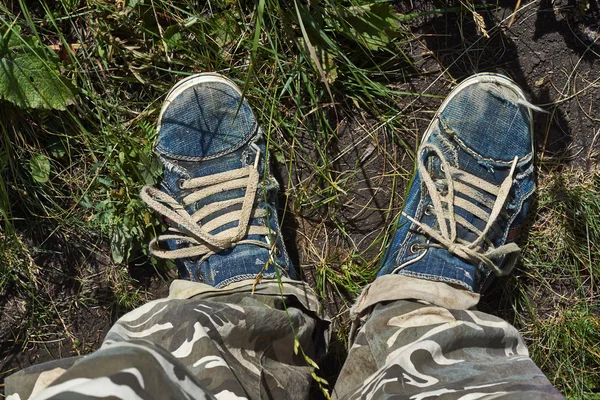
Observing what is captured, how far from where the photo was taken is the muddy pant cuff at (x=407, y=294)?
1449 mm

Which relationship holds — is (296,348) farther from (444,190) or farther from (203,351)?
(444,190)

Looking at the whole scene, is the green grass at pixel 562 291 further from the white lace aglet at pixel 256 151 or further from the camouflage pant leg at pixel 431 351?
the white lace aglet at pixel 256 151

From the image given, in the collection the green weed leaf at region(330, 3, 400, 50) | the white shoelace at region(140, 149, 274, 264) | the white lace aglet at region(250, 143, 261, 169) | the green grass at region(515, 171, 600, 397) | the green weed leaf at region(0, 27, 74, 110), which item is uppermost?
the green weed leaf at region(330, 3, 400, 50)

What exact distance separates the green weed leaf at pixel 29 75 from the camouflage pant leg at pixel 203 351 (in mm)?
598

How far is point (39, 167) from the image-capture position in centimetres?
166

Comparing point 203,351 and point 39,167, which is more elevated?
point 39,167

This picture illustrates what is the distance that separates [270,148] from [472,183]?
576 mm

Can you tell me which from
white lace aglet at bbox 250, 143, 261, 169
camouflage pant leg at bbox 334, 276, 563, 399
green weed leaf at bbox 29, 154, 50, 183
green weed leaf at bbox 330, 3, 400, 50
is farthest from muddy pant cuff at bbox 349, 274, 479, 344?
green weed leaf at bbox 29, 154, 50, 183

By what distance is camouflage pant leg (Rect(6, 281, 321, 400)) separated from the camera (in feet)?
3.03

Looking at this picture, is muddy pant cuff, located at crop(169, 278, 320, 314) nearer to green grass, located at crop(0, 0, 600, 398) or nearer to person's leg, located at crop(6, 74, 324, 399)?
person's leg, located at crop(6, 74, 324, 399)

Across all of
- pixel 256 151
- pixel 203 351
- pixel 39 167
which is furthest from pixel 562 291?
pixel 39 167

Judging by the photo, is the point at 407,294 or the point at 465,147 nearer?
the point at 407,294

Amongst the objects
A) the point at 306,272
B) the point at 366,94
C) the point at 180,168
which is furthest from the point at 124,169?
the point at 366,94

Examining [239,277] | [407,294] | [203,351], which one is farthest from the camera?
[239,277]
